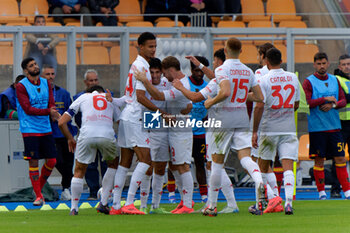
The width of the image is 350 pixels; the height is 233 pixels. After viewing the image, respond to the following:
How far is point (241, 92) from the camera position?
900cm

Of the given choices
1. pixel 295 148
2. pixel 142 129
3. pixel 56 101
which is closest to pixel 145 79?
pixel 142 129

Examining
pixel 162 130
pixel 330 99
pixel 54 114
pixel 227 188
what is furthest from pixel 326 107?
pixel 54 114

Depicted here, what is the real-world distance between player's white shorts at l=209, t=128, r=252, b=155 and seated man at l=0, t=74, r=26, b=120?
5557 millimetres

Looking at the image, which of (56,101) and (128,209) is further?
(56,101)

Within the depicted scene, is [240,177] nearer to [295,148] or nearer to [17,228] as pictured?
[295,148]

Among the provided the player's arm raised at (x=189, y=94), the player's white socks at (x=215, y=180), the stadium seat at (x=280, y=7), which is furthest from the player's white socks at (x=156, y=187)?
the stadium seat at (x=280, y=7)

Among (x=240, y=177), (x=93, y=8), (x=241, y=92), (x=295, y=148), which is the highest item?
(x=93, y=8)

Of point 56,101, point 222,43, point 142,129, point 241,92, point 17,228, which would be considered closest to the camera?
point 17,228

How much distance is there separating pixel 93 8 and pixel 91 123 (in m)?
8.68

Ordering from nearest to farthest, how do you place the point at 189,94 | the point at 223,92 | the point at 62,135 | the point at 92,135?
the point at 223,92, the point at 189,94, the point at 92,135, the point at 62,135

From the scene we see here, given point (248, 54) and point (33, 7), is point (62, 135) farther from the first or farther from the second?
point (33, 7)

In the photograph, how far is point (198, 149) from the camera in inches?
485

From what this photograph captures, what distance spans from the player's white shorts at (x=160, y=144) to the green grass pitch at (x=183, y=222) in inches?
33.3

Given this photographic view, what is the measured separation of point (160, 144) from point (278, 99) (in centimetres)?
152
